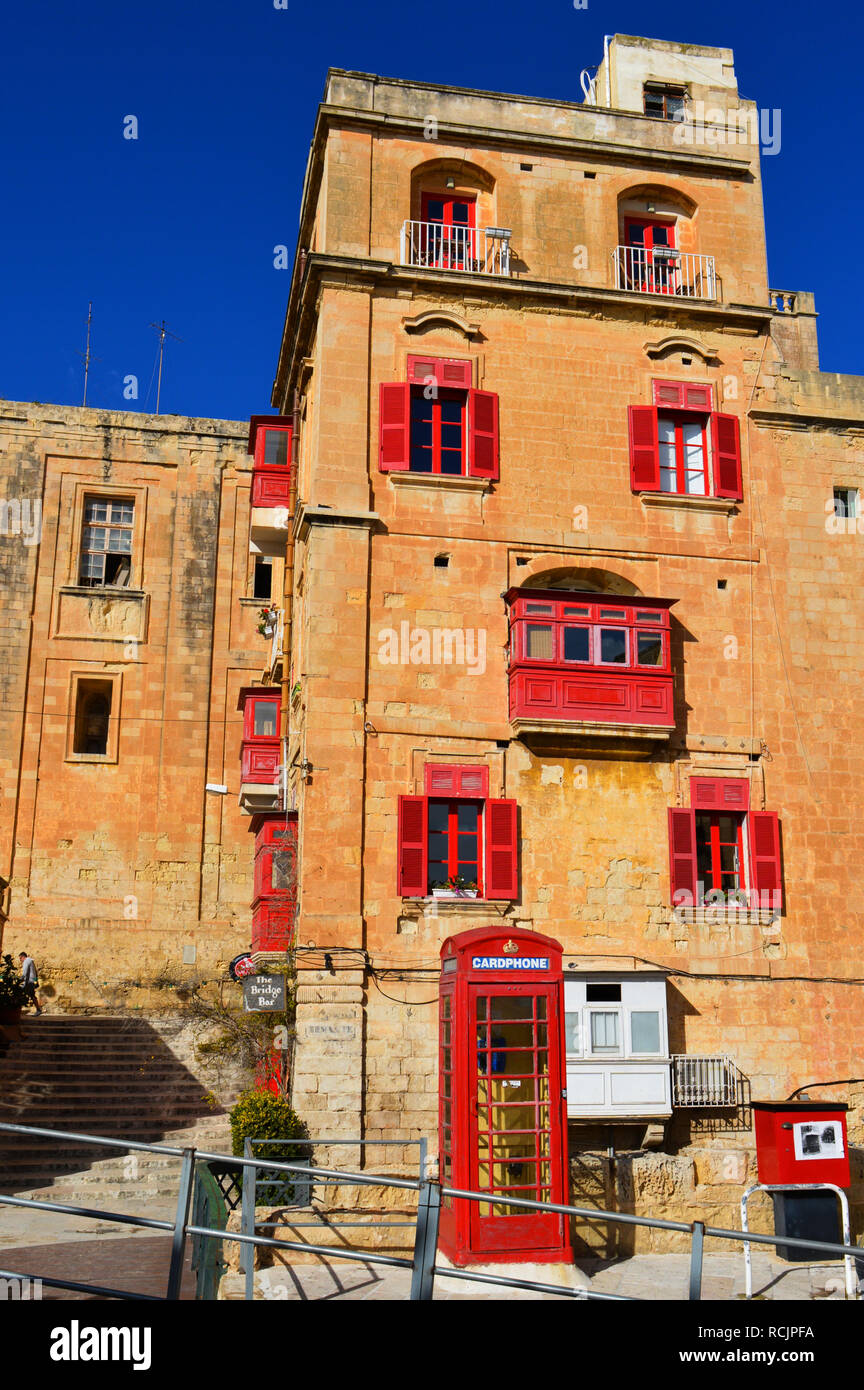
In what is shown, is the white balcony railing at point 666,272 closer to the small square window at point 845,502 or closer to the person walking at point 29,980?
the small square window at point 845,502

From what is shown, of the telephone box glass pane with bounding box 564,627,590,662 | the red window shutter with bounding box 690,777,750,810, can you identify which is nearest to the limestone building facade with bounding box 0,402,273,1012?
the telephone box glass pane with bounding box 564,627,590,662

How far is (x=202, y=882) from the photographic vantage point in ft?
98.1

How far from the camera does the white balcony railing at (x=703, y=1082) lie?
18078 millimetres

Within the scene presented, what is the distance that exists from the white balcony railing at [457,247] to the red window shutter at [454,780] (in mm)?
8364

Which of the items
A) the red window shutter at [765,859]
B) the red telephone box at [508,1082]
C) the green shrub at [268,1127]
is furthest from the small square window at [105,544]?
the red telephone box at [508,1082]

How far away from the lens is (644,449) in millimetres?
21016

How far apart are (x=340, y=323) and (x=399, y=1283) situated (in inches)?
558

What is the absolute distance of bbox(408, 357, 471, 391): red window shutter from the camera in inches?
803

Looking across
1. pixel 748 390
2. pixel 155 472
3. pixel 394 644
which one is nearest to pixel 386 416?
pixel 394 644

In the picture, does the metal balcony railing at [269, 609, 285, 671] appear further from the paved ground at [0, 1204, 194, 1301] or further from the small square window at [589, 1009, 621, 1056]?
the paved ground at [0, 1204, 194, 1301]

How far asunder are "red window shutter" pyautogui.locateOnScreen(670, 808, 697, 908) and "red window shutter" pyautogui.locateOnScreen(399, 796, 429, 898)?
3844mm

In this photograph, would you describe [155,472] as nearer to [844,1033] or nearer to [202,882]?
[202,882]

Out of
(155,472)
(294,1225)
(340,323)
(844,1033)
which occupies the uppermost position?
(155,472)
